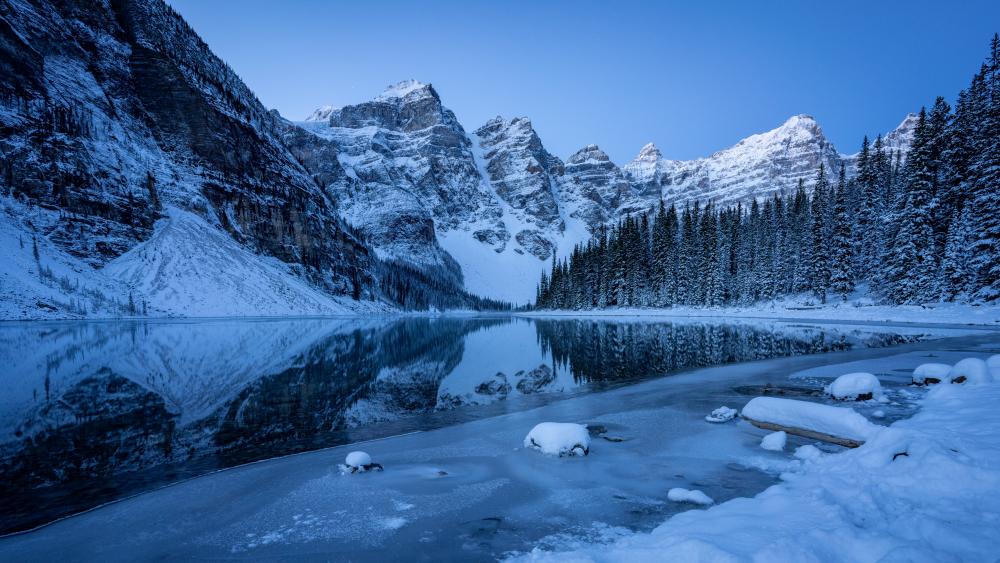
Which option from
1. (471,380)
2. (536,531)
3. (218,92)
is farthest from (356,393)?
(218,92)

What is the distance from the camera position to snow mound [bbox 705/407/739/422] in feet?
34.6

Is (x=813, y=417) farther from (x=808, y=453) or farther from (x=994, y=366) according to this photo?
(x=994, y=366)

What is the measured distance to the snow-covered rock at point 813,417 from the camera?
7684 millimetres

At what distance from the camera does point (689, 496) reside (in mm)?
5949

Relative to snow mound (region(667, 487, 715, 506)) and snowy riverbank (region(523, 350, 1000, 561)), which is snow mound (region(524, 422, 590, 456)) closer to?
snow mound (region(667, 487, 715, 506))

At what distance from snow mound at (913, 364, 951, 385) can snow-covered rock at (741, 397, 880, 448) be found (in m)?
6.52

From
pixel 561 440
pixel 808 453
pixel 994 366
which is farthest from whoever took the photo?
pixel 994 366

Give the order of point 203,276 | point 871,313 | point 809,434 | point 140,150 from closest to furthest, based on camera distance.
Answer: point 809,434 → point 871,313 → point 203,276 → point 140,150

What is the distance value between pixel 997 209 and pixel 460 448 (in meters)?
42.3

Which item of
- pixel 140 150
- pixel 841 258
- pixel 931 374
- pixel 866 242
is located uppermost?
pixel 140 150

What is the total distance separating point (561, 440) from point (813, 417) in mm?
5055

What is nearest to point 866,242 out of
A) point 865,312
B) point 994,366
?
point 865,312

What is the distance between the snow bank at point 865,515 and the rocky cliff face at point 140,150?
83.5 metres

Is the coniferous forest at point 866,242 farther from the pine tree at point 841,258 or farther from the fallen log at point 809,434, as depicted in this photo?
the fallen log at point 809,434
